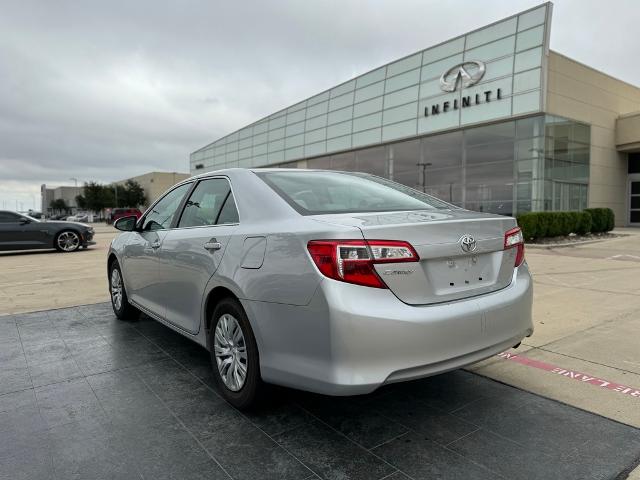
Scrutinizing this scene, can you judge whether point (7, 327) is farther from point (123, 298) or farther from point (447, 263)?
point (447, 263)

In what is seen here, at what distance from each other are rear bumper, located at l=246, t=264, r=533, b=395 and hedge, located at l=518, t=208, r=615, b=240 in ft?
50.1

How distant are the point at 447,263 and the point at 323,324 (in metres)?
0.81

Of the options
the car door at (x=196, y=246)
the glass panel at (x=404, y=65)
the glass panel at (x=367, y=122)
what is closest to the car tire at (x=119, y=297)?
the car door at (x=196, y=246)

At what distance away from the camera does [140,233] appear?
481 cm

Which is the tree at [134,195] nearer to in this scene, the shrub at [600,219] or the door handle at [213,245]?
the shrub at [600,219]

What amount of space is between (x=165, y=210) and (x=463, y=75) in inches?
995

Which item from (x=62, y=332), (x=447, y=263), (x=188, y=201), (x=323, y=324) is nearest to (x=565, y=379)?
(x=447, y=263)

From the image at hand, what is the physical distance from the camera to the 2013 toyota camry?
7.98 ft

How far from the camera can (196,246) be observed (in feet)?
11.6

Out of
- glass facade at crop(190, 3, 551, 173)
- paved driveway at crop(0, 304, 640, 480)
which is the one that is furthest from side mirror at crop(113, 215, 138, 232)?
glass facade at crop(190, 3, 551, 173)

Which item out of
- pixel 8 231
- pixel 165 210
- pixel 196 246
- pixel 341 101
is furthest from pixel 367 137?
pixel 196 246

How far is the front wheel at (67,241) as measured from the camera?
14.9 meters

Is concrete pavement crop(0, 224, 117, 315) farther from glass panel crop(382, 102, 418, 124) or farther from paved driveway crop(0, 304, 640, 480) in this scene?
glass panel crop(382, 102, 418, 124)

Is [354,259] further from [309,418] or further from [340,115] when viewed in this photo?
[340,115]
